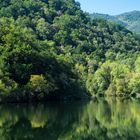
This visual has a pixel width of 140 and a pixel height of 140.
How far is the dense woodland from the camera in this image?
80812 millimetres

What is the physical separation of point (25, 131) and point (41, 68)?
173 ft

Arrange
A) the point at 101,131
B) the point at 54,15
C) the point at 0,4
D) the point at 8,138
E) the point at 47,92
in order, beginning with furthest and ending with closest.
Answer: the point at 54,15, the point at 0,4, the point at 47,92, the point at 101,131, the point at 8,138

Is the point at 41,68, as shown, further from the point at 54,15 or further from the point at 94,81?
the point at 54,15

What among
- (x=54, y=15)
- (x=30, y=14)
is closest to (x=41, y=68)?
(x=30, y=14)

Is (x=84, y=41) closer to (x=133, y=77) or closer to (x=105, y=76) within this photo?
(x=105, y=76)

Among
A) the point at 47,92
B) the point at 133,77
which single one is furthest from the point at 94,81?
the point at 47,92

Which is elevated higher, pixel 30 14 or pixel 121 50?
pixel 30 14

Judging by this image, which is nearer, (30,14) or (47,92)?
(47,92)

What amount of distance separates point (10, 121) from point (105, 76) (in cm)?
8827

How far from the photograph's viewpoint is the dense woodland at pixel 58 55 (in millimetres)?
80812

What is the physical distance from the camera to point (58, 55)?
113 metres

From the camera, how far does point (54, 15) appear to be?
179000 mm

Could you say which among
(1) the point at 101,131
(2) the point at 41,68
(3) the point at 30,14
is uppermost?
(3) the point at 30,14

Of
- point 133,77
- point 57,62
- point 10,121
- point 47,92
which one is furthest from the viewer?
point 133,77
